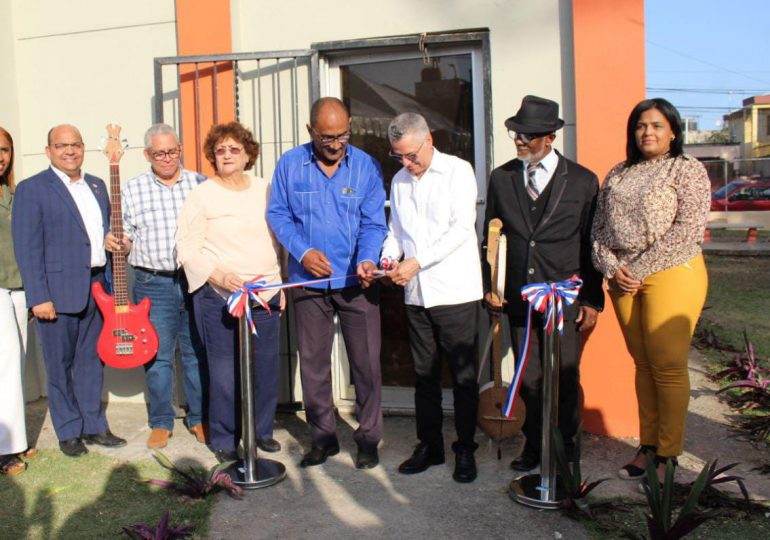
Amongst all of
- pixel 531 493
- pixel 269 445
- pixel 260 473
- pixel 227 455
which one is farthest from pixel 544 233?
pixel 227 455

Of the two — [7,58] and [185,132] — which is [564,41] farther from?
[7,58]

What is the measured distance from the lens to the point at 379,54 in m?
5.41

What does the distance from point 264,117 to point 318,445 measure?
7.89ft

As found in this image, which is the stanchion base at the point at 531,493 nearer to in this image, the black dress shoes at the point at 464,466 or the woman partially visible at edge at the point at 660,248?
the black dress shoes at the point at 464,466

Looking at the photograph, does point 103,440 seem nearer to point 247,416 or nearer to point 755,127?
A: point 247,416

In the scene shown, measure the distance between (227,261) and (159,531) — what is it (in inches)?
61.0

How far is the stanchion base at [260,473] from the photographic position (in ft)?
14.0

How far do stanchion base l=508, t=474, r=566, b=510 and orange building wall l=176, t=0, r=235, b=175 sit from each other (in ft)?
10.1

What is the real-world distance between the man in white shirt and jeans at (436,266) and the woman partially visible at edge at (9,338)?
232 cm

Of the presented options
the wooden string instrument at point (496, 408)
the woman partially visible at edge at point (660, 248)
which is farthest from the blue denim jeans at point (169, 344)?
the woman partially visible at edge at point (660, 248)

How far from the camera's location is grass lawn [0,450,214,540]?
3.87 metres

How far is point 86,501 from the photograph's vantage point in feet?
13.8

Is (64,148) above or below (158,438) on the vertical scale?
above

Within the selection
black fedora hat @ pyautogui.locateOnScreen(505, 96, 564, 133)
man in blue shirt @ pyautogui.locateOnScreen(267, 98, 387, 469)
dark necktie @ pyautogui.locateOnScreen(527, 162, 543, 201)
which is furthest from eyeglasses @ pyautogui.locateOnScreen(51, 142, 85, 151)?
dark necktie @ pyautogui.locateOnScreen(527, 162, 543, 201)
